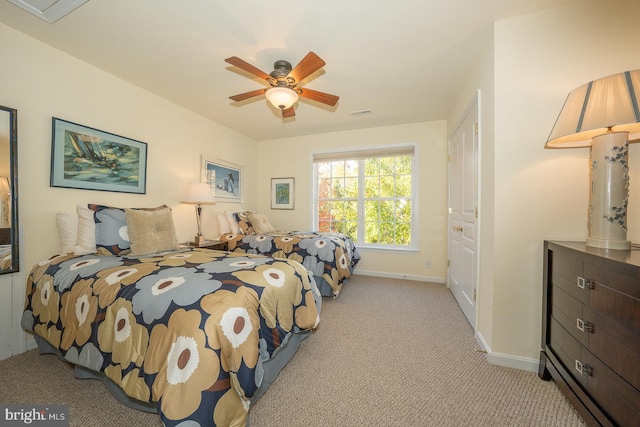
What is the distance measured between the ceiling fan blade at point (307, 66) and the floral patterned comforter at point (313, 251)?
1904 mm

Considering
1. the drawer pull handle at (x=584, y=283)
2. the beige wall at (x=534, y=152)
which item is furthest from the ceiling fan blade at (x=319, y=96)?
the drawer pull handle at (x=584, y=283)

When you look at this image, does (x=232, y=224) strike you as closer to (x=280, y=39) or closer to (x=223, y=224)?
(x=223, y=224)

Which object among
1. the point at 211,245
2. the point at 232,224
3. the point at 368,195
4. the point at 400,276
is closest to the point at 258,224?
the point at 232,224

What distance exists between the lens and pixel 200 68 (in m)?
2.41

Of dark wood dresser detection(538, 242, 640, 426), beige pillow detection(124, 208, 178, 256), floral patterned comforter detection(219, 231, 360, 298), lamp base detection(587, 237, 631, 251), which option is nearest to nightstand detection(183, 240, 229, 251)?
floral patterned comforter detection(219, 231, 360, 298)

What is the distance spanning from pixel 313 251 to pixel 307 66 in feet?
6.64

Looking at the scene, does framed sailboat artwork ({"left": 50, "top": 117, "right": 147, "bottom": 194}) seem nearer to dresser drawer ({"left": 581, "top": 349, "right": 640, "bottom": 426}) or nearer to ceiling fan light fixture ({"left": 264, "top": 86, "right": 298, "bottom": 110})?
ceiling fan light fixture ({"left": 264, "top": 86, "right": 298, "bottom": 110})

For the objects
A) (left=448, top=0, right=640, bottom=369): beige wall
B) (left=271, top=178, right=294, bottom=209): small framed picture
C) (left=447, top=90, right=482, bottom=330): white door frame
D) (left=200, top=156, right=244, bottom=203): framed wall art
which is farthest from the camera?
(left=271, top=178, right=294, bottom=209): small framed picture

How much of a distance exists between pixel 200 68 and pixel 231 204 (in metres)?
2.23

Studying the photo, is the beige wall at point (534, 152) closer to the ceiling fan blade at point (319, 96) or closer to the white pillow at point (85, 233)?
the ceiling fan blade at point (319, 96)

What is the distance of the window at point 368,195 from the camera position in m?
4.11

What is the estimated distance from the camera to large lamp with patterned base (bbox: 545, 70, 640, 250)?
1176 millimetres

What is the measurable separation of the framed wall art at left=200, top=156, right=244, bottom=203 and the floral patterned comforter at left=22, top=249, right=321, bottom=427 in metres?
2.08

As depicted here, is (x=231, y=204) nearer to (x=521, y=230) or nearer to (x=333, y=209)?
(x=333, y=209)
